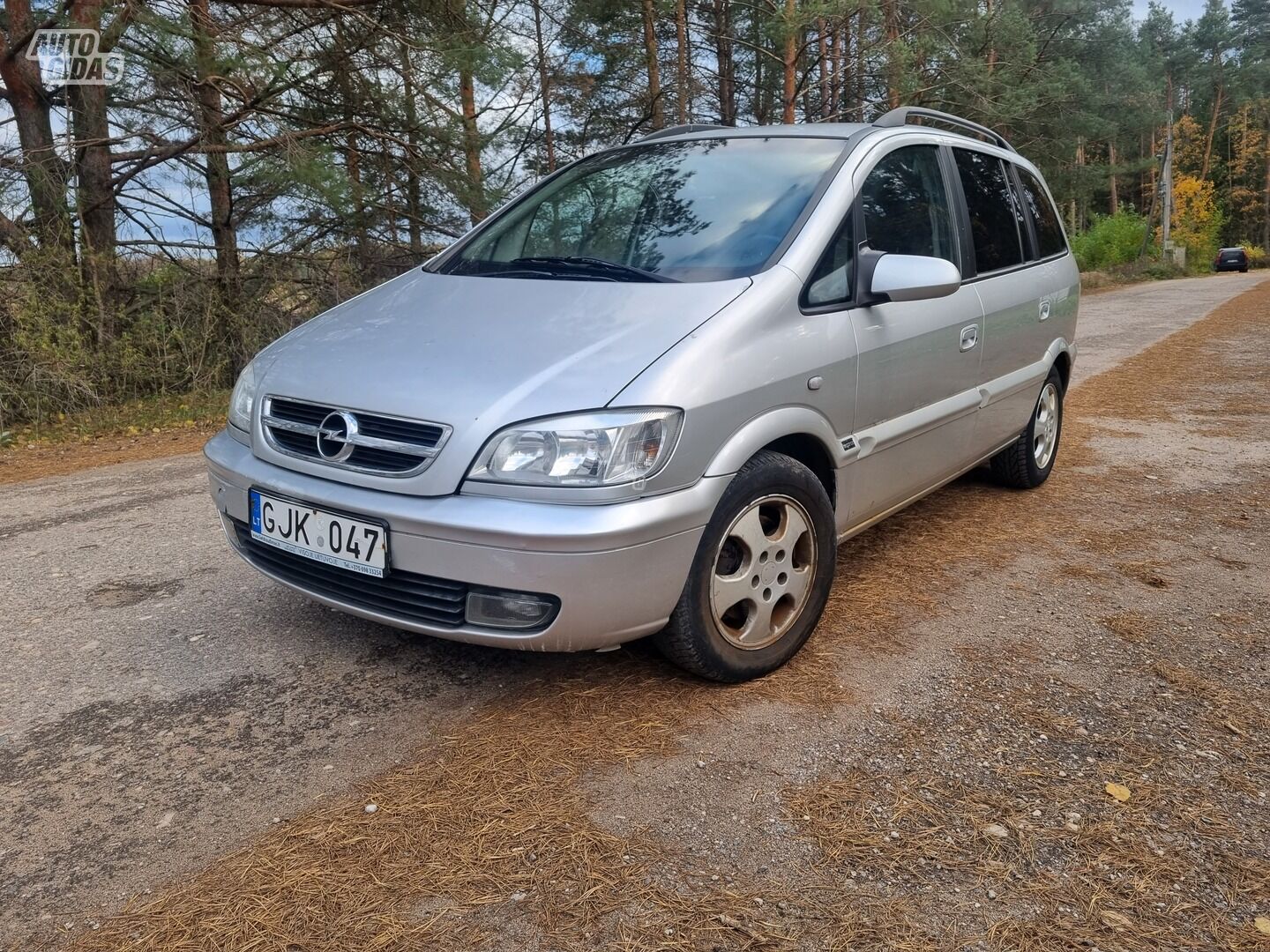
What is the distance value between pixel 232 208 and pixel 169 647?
8032 mm

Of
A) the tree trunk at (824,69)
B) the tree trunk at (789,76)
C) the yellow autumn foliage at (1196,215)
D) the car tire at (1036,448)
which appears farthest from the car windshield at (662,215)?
the yellow autumn foliage at (1196,215)

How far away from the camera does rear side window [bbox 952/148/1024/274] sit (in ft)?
13.7

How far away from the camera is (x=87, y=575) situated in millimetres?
4086

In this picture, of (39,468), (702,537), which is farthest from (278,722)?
(39,468)

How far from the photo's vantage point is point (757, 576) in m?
2.84

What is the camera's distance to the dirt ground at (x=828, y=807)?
1.91 m

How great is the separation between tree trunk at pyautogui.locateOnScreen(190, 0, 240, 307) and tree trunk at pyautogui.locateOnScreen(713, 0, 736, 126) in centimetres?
1184

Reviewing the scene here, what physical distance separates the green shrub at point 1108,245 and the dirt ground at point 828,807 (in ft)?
125

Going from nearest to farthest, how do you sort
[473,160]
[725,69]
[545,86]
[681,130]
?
[681,130] → [473,160] → [545,86] → [725,69]

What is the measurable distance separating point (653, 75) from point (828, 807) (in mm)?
16028

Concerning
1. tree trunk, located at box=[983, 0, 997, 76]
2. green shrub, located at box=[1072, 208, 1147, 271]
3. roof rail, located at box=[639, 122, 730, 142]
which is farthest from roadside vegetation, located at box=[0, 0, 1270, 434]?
green shrub, located at box=[1072, 208, 1147, 271]

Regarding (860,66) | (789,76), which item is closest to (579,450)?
(789,76)

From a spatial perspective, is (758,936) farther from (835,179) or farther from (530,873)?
(835,179)

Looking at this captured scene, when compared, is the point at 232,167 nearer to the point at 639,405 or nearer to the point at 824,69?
the point at 639,405
